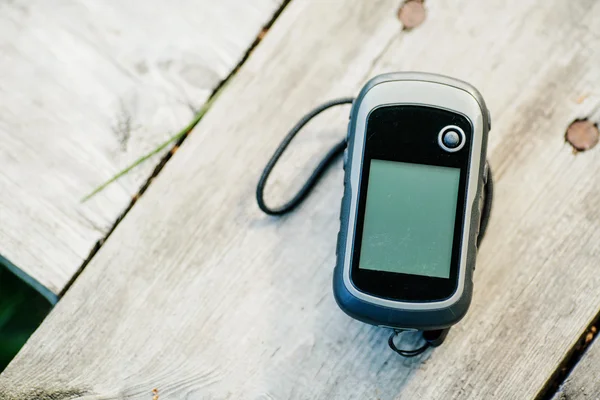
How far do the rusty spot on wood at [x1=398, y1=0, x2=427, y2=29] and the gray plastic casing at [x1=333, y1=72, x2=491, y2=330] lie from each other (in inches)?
5.7

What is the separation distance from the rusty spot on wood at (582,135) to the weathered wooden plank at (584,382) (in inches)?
9.5

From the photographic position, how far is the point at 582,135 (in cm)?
68

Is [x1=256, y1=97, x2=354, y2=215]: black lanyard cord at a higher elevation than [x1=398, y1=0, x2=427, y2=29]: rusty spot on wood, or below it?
below

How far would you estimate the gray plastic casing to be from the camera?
1.88 feet

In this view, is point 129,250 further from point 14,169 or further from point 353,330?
point 353,330

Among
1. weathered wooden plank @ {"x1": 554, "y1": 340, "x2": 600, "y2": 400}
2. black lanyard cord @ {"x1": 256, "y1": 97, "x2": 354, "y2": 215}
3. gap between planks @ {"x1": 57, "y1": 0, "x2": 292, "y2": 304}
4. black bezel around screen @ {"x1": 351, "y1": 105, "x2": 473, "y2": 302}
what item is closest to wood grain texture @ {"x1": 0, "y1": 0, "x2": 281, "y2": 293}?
gap between planks @ {"x1": 57, "y1": 0, "x2": 292, "y2": 304}

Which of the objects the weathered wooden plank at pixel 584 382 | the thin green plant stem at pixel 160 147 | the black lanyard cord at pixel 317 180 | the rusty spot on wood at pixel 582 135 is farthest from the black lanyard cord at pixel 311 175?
the weathered wooden plank at pixel 584 382

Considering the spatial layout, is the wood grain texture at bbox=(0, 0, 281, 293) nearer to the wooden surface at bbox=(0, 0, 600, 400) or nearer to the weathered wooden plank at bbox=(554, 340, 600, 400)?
the wooden surface at bbox=(0, 0, 600, 400)

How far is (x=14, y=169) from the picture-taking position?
2.32 ft

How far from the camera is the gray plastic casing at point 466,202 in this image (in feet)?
1.88

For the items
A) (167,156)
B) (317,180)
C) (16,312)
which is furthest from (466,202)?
(16,312)

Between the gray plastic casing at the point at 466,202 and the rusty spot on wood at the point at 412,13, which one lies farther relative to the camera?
the rusty spot on wood at the point at 412,13

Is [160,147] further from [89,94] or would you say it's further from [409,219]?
[409,219]

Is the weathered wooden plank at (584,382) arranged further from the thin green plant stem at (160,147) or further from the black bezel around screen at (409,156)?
the thin green plant stem at (160,147)
